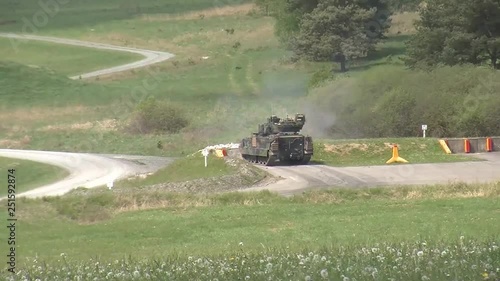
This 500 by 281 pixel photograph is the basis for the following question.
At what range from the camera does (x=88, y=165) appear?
5100 cm

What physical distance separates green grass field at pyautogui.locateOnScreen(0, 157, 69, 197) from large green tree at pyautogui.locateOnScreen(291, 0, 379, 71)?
30.3m

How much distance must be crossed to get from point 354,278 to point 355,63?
7162 cm

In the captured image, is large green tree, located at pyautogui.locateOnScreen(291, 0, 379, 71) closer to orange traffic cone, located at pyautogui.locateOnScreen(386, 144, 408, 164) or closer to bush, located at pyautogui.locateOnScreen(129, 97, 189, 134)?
bush, located at pyautogui.locateOnScreen(129, 97, 189, 134)

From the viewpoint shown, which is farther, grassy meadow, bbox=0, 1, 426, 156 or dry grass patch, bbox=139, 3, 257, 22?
dry grass patch, bbox=139, 3, 257, 22

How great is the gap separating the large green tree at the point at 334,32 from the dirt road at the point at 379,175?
34.9 meters

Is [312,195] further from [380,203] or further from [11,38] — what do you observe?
[11,38]

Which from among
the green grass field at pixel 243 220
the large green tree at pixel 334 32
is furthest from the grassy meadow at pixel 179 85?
the green grass field at pixel 243 220

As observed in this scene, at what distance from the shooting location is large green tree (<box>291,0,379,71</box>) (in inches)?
2916

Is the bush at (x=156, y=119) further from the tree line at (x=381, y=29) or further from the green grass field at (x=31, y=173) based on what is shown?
the tree line at (x=381, y=29)

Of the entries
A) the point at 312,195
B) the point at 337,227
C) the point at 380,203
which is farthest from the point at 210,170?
the point at 337,227

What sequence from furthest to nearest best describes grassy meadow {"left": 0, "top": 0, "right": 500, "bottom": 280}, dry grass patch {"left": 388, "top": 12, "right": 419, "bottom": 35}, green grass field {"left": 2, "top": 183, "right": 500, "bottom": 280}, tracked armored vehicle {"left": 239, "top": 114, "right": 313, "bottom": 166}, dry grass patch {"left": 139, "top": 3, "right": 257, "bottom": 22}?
dry grass patch {"left": 139, "top": 3, "right": 257, "bottom": 22} < dry grass patch {"left": 388, "top": 12, "right": 419, "bottom": 35} < tracked armored vehicle {"left": 239, "top": 114, "right": 313, "bottom": 166} < green grass field {"left": 2, "top": 183, "right": 500, "bottom": 280} < grassy meadow {"left": 0, "top": 0, "right": 500, "bottom": 280}

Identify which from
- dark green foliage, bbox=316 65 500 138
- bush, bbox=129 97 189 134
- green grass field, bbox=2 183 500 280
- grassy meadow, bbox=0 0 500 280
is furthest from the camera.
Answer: bush, bbox=129 97 189 134

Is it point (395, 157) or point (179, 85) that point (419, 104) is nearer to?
point (395, 157)

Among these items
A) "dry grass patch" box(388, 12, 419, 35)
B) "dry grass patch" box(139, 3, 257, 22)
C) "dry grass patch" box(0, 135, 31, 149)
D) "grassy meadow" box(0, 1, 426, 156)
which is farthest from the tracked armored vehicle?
"dry grass patch" box(139, 3, 257, 22)
